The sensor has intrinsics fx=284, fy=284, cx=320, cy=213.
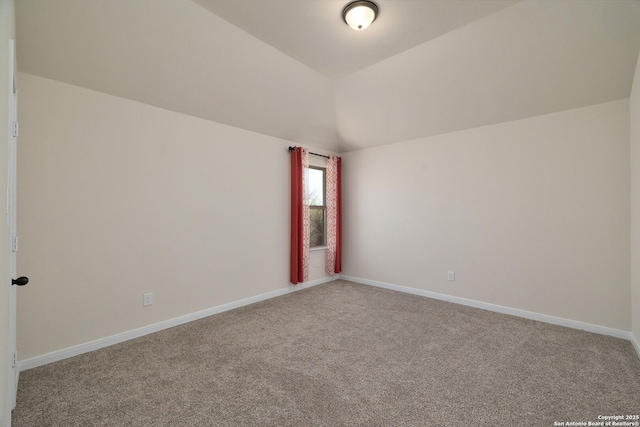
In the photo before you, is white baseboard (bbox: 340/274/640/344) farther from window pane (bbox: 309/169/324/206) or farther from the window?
window pane (bbox: 309/169/324/206)

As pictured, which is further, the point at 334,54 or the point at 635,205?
the point at 334,54

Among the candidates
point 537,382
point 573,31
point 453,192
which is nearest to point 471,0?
point 573,31

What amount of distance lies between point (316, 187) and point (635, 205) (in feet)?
12.5

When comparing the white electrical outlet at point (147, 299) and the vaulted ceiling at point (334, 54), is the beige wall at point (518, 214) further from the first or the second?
the white electrical outlet at point (147, 299)

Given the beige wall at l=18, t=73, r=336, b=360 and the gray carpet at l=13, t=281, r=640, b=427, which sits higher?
the beige wall at l=18, t=73, r=336, b=360

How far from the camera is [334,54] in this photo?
301 centimetres

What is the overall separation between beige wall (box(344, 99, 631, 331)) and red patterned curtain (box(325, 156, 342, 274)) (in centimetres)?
59

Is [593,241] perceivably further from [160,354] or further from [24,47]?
[24,47]

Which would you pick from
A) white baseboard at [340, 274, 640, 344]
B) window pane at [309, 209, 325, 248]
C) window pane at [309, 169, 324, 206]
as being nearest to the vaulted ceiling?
window pane at [309, 169, 324, 206]

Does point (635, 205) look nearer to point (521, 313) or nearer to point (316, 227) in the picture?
point (521, 313)

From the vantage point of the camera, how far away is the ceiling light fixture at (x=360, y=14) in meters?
2.25

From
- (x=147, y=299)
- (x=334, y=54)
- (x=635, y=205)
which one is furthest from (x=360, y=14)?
(x=147, y=299)

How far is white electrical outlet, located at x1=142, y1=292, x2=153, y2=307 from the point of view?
291 centimetres

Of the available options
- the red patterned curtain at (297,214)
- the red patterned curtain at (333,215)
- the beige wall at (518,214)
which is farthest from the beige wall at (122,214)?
the beige wall at (518,214)
